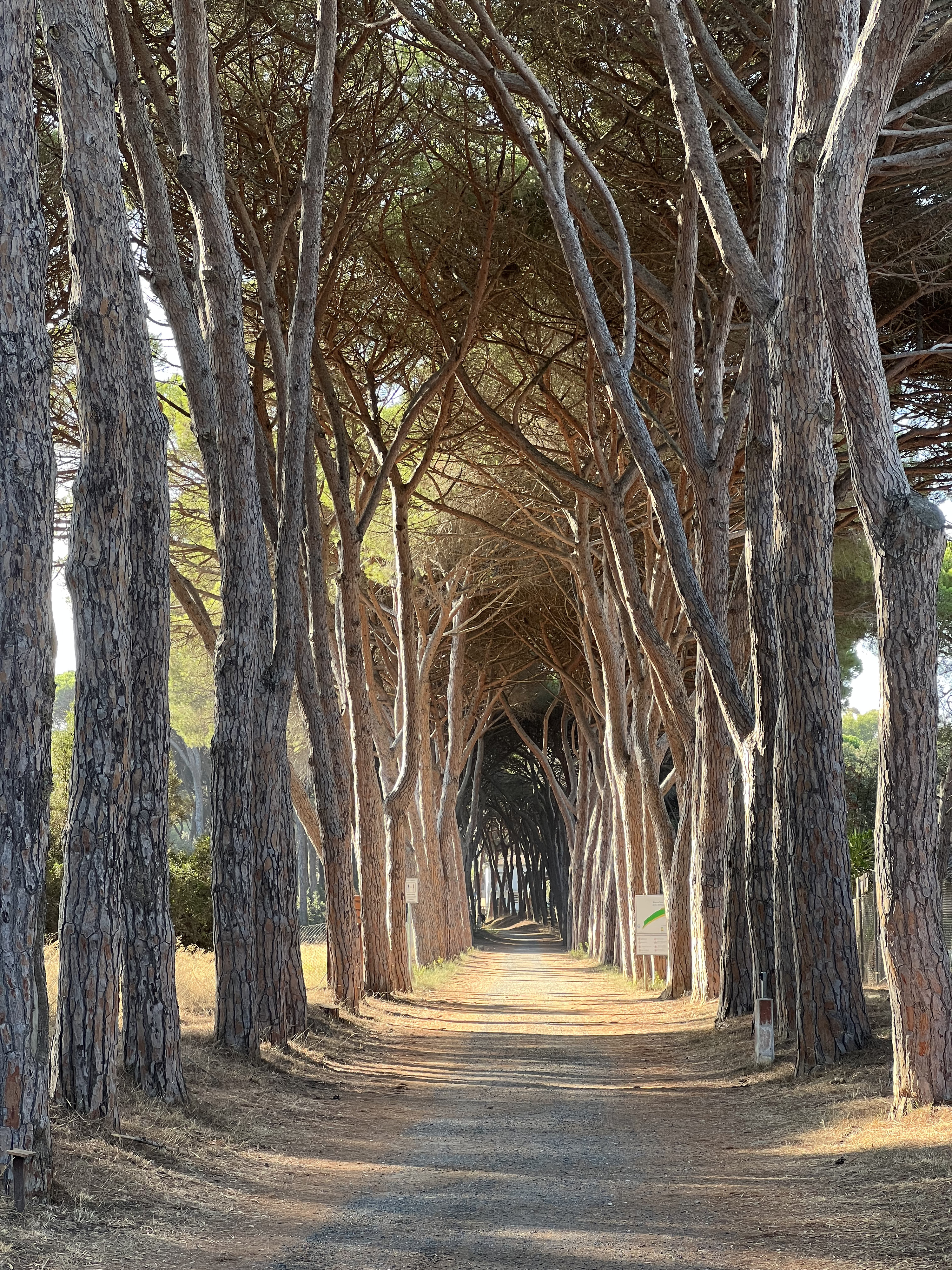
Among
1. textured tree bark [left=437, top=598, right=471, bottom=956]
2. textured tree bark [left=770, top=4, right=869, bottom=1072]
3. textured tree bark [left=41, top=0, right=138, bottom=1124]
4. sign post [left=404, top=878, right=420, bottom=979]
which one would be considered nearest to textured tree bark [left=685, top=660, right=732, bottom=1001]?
textured tree bark [left=770, top=4, right=869, bottom=1072]

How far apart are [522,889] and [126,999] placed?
6374 cm

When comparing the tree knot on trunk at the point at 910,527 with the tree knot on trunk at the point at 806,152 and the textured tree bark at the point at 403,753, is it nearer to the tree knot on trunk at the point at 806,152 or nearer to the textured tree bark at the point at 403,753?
Answer: the tree knot on trunk at the point at 806,152

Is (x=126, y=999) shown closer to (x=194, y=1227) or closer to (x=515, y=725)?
(x=194, y=1227)

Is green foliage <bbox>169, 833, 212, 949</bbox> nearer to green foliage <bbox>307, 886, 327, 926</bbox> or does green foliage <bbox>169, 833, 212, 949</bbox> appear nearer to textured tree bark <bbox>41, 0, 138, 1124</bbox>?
textured tree bark <bbox>41, 0, 138, 1124</bbox>

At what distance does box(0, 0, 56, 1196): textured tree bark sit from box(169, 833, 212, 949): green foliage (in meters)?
13.9

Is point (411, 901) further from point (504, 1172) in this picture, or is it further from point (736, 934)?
point (504, 1172)

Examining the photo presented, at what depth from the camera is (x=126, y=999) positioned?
263 inches

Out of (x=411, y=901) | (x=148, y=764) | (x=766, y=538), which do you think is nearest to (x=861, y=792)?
(x=411, y=901)

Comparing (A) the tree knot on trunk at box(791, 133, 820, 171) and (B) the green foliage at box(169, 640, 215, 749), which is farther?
(B) the green foliage at box(169, 640, 215, 749)

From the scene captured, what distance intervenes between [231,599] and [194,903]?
11003mm

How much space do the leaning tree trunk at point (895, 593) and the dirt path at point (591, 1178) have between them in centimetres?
87

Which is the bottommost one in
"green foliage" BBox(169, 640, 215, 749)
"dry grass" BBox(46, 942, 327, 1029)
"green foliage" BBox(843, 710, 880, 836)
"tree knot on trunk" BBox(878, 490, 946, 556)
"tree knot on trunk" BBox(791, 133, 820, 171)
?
"dry grass" BBox(46, 942, 327, 1029)

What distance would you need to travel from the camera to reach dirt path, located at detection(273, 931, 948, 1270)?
4219mm

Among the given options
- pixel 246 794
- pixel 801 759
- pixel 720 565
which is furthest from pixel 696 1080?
pixel 720 565
